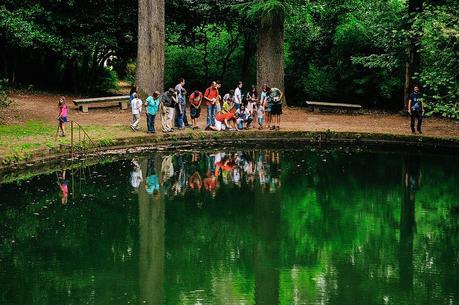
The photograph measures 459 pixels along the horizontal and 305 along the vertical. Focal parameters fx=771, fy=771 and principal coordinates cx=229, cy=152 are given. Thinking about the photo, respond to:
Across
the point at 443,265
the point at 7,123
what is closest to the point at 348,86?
the point at 7,123

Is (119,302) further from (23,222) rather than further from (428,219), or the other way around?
(428,219)

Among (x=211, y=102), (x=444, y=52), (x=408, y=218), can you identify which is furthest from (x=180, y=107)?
(x=408, y=218)

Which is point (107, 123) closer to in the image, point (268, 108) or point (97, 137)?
point (97, 137)

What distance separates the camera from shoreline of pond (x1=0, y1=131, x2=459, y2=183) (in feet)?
66.0

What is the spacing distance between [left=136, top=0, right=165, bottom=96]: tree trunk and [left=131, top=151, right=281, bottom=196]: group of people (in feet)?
15.5

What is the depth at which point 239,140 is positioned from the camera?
2266 cm

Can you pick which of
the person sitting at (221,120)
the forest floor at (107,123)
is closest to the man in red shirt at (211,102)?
the person sitting at (221,120)

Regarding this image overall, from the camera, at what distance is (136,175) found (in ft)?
59.2

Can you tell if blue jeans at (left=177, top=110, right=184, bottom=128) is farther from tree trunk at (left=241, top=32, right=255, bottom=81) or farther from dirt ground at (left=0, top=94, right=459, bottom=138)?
tree trunk at (left=241, top=32, right=255, bottom=81)

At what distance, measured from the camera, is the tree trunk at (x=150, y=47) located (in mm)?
24312

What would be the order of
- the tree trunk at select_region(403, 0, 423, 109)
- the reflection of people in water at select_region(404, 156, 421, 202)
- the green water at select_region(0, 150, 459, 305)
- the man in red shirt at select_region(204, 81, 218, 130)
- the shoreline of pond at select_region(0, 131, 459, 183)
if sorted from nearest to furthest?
1. the green water at select_region(0, 150, 459, 305)
2. the reflection of people in water at select_region(404, 156, 421, 202)
3. the shoreline of pond at select_region(0, 131, 459, 183)
4. the man in red shirt at select_region(204, 81, 218, 130)
5. the tree trunk at select_region(403, 0, 423, 109)

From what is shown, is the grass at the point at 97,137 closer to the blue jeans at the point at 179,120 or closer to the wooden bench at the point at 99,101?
the blue jeans at the point at 179,120

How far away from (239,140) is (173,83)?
910cm

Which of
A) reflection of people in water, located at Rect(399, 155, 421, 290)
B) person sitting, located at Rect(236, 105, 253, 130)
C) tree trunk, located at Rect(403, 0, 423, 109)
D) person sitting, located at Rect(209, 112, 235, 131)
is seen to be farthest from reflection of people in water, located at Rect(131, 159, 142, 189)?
tree trunk, located at Rect(403, 0, 423, 109)
